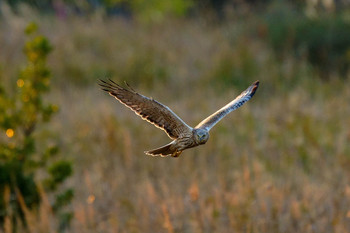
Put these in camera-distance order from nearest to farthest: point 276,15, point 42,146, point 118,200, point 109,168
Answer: point 118,200 → point 109,168 → point 42,146 → point 276,15

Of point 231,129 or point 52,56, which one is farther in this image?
point 52,56

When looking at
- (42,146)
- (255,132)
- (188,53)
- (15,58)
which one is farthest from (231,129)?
(15,58)

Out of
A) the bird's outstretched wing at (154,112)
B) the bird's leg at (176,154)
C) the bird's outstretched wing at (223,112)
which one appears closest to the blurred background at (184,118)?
the bird's outstretched wing at (223,112)

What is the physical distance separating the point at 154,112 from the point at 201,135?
0.84 ft

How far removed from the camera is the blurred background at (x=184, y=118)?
450 centimetres

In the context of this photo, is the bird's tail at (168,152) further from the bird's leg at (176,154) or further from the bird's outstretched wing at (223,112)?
the bird's outstretched wing at (223,112)

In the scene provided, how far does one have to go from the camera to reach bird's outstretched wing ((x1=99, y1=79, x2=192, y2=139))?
6.17 feet

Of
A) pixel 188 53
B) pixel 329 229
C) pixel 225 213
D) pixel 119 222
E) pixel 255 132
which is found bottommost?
pixel 329 229

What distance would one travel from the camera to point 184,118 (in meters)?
7.34

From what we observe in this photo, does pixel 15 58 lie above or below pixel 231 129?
above

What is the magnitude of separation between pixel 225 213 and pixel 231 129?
287 centimetres

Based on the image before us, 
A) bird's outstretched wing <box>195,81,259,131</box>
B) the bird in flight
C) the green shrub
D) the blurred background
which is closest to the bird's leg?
the bird in flight

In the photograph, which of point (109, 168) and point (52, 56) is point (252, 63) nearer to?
point (52, 56)

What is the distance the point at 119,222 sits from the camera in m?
4.96
